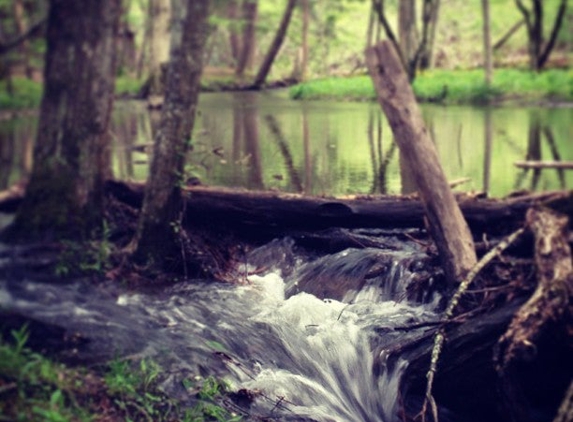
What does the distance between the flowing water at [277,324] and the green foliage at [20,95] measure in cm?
1709

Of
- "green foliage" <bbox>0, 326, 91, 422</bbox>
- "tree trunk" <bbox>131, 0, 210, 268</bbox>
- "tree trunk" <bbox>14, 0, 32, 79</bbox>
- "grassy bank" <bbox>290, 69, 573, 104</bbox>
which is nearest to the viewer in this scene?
"green foliage" <bbox>0, 326, 91, 422</bbox>

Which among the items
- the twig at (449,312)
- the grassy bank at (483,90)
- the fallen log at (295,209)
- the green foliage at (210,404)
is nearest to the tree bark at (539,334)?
the twig at (449,312)

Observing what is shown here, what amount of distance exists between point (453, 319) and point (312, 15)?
1464 inches

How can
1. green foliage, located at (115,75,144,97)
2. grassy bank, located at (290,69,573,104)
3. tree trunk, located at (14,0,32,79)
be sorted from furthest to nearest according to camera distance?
green foliage, located at (115,75,144,97) → tree trunk, located at (14,0,32,79) → grassy bank, located at (290,69,573,104)

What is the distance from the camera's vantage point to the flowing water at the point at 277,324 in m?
5.57

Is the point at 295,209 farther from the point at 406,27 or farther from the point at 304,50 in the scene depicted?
the point at 304,50

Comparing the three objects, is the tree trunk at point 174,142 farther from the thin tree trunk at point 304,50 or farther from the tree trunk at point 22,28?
the thin tree trunk at point 304,50

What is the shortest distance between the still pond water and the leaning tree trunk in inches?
36.0

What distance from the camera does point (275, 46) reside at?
110 feet

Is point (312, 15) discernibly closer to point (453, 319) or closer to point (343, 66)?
point (343, 66)

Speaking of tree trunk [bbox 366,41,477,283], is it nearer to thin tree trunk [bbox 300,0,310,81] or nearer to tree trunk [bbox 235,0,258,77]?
thin tree trunk [bbox 300,0,310,81]

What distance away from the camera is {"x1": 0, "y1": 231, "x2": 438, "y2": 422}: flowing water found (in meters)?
5.57

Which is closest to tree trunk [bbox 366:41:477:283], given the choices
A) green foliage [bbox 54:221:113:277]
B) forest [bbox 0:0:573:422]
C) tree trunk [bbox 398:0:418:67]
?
forest [bbox 0:0:573:422]

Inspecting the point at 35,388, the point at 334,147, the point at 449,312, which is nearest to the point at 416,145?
the point at 449,312
